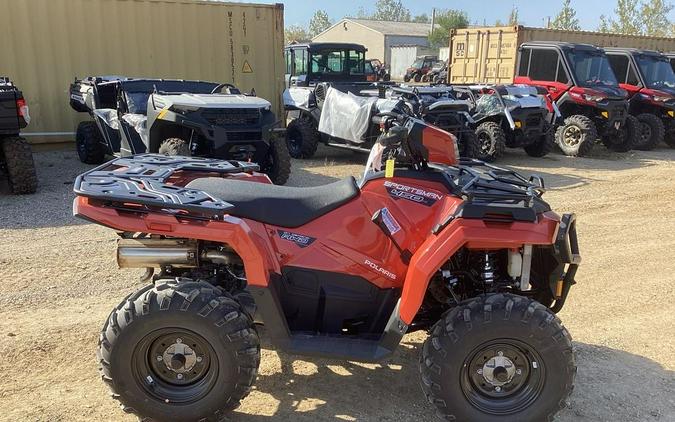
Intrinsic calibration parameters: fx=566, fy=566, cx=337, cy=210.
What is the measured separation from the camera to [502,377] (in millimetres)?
2742

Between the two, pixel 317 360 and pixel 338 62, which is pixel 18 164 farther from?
pixel 338 62

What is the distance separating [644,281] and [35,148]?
10771mm

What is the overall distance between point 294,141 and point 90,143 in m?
3.79

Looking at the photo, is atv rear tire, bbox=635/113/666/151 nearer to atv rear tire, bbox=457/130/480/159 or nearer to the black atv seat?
atv rear tire, bbox=457/130/480/159

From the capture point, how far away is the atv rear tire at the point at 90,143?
31.9 feet

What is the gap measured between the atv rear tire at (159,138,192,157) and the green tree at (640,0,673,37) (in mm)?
41695

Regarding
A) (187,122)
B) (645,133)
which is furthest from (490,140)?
(187,122)

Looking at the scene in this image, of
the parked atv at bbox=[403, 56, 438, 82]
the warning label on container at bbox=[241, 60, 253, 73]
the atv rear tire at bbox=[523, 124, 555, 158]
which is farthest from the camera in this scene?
the parked atv at bbox=[403, 56, 438, 82]

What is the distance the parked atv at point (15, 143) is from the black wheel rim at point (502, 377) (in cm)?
698

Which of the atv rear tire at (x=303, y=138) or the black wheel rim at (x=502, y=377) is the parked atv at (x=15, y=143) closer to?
the atv rear tire at (x=303, y=138)

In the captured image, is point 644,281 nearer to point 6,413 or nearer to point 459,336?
point 459,336

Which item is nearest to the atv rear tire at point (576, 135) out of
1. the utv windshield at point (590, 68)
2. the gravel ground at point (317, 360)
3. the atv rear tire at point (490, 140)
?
the utv windshield at point (590, 68)

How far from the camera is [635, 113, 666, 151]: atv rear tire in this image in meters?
13.1

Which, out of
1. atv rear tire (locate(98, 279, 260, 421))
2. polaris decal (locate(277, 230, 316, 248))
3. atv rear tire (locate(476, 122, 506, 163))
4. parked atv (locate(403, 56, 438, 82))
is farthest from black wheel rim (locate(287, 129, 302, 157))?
parked atv (locate(403, 56, 438, 82))
